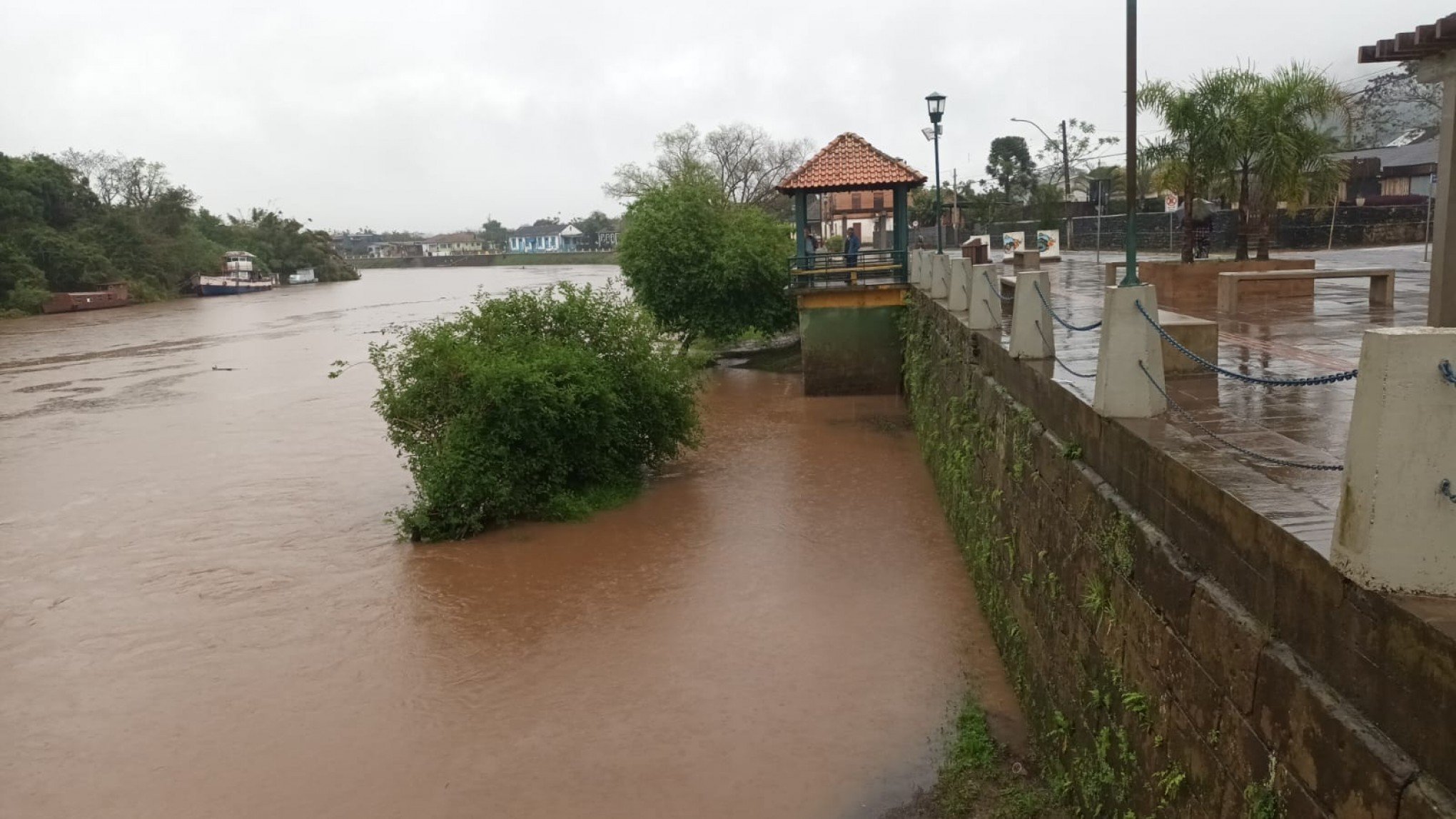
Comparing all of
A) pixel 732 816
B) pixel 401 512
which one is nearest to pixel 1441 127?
pixel 732 816

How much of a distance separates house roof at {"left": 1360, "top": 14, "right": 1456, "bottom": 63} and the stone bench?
3.33 m

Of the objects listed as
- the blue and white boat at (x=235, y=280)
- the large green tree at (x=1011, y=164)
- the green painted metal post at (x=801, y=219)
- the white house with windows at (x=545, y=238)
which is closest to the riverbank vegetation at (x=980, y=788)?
the green painted metal post at (x=801, y=219)

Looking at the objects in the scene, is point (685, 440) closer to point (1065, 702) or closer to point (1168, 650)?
point (1065, 702)

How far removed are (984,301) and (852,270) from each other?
1136cm

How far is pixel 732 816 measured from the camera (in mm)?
7559

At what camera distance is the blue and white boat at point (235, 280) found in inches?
3130

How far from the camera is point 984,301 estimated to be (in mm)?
11750

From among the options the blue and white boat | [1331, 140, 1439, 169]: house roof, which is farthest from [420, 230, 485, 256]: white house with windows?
[1331, 140, 1439, 169]: house roof

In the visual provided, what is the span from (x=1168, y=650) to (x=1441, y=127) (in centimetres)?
723

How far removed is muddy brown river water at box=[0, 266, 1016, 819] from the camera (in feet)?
27.0

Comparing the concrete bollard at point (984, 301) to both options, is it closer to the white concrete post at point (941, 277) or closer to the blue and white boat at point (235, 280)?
the white concrete post at point (941, 277)

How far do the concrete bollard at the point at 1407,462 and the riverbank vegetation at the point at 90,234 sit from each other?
226 ft

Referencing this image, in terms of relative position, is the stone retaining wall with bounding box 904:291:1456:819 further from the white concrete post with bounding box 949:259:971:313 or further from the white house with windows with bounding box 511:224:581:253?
the white house with windows with bounding box 511:224:581:253

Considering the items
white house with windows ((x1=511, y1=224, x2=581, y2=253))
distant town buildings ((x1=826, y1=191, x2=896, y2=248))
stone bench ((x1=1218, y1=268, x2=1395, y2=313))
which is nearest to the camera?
stone bench ((x1=1218, y1=268, x2=1395, y2=313))
